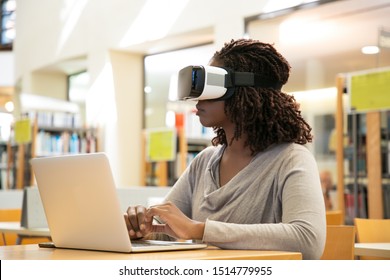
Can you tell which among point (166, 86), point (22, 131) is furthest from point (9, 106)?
point (22, 131)

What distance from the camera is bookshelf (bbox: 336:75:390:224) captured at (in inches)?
169

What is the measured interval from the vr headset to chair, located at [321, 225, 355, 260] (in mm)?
402

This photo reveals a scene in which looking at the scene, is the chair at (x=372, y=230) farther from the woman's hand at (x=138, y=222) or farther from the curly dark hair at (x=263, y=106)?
the woman's hand at (x=138, y=222)

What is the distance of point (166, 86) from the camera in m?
8.20

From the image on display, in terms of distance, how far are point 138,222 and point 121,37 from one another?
614 centimetres

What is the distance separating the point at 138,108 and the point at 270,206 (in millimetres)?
6452

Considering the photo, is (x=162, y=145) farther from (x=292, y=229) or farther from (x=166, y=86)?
(x=292, y=229)

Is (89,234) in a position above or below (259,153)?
below

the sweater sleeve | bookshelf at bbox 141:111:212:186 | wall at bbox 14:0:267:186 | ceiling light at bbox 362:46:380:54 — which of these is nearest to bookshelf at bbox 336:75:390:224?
wall at bbox 14:0:267:186

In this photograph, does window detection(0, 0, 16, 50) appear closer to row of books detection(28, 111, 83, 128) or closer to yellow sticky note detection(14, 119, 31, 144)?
row of books detection(28, 111, 83, 128)

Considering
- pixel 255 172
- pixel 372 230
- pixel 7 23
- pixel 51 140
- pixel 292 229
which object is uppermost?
pixel 7 23

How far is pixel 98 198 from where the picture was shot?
1.29 metres
